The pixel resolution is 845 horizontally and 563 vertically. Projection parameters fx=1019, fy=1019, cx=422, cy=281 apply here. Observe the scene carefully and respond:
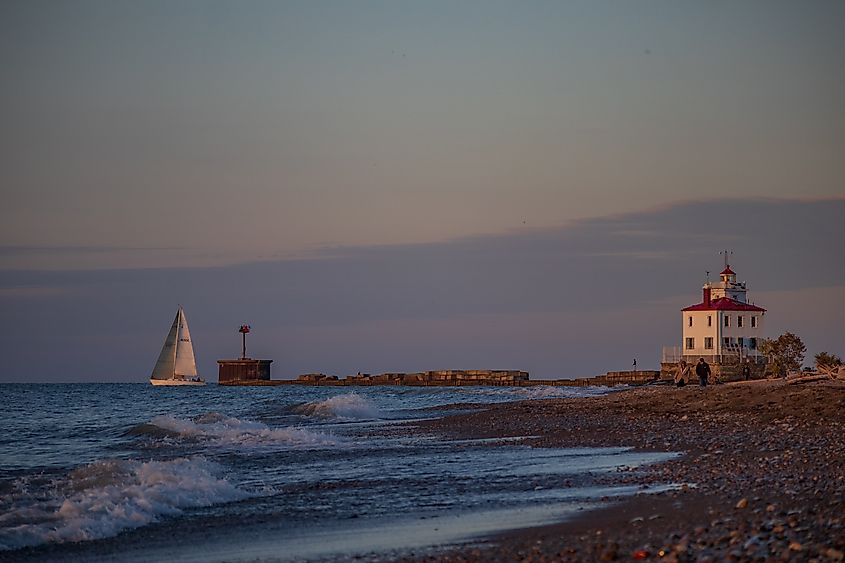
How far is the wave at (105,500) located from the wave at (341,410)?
21144 mm

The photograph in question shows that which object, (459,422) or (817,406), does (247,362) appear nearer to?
(459,422)

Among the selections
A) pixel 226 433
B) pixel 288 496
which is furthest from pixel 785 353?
pixel 288 496

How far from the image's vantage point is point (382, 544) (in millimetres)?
10031

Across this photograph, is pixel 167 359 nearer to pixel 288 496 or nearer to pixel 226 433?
pixel 226 433

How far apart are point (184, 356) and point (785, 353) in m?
70.7

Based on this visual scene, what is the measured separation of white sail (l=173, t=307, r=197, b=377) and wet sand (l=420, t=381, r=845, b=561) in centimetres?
9024

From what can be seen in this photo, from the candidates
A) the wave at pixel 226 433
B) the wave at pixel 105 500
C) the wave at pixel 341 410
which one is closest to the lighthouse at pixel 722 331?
the wave at pixel 341 410

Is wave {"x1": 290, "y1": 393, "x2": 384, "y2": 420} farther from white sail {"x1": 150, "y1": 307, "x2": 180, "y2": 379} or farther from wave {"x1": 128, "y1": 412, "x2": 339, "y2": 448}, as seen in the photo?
white sail {"x1": 150, "y1": 307, "x2": 180, "y2": 379}

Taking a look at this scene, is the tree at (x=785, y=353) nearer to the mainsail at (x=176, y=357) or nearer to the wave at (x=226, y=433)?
the wave at (x=226, y=433)

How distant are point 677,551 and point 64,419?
3911cm

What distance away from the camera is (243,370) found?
12119 centimetres

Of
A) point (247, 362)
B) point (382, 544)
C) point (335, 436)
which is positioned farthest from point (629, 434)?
point (247, 362)

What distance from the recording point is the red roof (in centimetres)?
6794

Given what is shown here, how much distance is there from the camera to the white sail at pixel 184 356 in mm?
112062
